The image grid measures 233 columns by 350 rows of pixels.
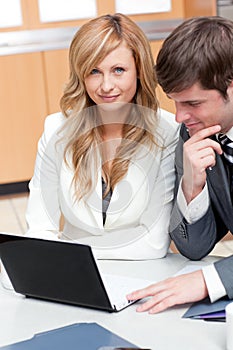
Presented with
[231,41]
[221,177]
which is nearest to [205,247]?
[221,177]

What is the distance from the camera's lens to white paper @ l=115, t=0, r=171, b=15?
4410 millimetres

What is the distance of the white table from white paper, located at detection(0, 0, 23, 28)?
2.93 metres

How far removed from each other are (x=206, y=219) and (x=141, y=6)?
2970mm

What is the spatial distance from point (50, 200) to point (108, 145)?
209 millimetres

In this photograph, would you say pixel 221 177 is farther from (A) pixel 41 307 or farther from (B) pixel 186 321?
(A) pixel 41 307

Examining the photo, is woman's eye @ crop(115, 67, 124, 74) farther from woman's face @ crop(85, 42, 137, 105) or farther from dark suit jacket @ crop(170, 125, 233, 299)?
dark suit jacket @ crop(170, 125, 233, 299)

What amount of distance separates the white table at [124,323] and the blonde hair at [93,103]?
323 millimetres

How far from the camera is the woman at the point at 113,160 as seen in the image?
69.3 inches

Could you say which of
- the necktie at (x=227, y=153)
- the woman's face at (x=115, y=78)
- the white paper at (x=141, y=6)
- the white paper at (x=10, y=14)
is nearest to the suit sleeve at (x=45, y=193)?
the woman's face at (x=115, y=78)

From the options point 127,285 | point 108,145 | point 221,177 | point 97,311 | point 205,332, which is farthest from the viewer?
point 108,145

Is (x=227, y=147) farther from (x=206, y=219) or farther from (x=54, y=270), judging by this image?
(x=54, y=270)

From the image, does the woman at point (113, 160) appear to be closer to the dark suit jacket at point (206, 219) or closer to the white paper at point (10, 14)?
the dark suit jacket at point (206, 219)

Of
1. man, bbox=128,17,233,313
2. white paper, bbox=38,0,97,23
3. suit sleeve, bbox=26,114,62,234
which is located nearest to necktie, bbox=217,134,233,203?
man, bbox=128,17,233,313

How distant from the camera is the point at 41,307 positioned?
1510 mm
